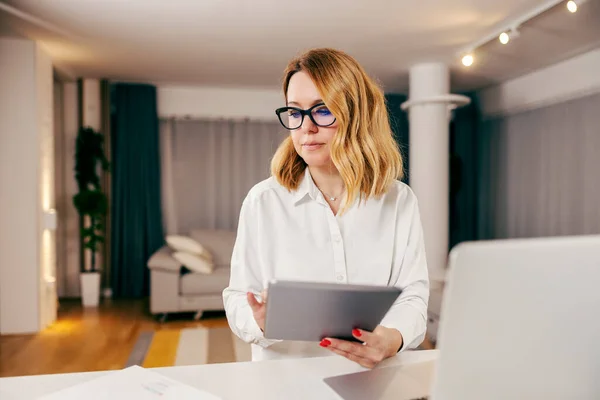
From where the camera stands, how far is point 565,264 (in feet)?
1.87

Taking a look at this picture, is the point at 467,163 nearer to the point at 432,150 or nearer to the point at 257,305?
the point at 432,150

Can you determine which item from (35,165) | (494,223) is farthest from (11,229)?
(494,223)

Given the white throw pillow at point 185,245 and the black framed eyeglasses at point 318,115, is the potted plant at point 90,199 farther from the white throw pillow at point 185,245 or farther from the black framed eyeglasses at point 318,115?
the black framed eyeglasses at point 318,115

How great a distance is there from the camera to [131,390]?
88 centimetres

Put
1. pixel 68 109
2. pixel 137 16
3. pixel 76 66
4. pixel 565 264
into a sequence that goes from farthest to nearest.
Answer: pixel 68 109
pixel 76 66
pixel 137 16
pixel 565 264

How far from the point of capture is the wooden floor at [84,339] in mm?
3393

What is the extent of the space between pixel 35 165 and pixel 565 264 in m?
4.51

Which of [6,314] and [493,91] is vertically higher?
[493,91]

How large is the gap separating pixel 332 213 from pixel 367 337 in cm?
39

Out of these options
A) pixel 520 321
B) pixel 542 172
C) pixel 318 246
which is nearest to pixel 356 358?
pixel 318 246

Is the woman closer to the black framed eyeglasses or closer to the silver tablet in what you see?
the black framed eyeglasses

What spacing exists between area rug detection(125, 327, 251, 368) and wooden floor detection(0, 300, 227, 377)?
4.7 inches

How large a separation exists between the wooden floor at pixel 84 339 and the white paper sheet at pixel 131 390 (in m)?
2.62

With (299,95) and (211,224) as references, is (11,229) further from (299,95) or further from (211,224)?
(299,95)
